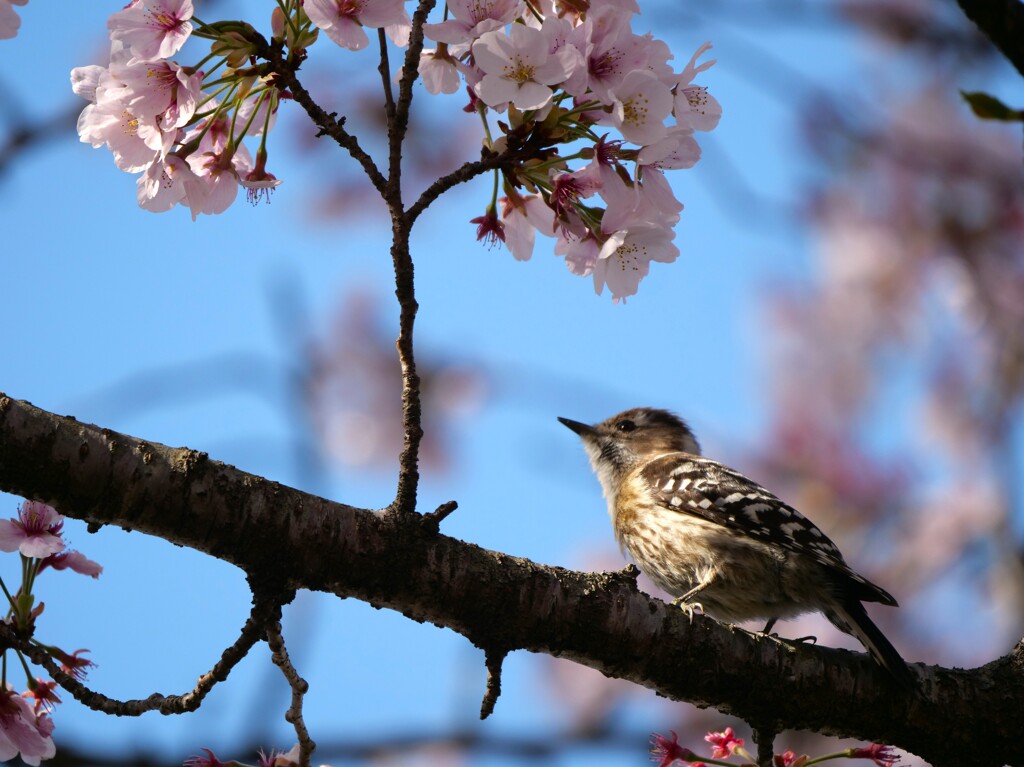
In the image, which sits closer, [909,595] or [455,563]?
[455,563]

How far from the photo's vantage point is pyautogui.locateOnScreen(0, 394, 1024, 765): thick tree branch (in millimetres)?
2377

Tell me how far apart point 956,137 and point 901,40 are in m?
1.21

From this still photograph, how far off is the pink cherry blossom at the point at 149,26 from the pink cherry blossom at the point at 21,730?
145 centimetres

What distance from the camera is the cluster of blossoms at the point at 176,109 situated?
7.72 feet

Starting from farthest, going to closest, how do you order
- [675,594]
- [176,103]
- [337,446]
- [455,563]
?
1. [337,446]
2. [675,594]
3. [455,563]
4. [176,103]

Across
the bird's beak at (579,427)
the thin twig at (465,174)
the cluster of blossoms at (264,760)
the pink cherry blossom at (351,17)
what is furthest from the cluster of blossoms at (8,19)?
the bird's beak at (579,427)

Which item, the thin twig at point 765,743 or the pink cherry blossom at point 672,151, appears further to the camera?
the thin twig at point 765,743

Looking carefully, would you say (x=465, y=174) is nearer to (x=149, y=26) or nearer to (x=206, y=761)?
(x=149, y=26)

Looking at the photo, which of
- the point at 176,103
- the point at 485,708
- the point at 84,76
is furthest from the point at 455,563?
the point at 84,76

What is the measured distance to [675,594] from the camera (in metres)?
4.66

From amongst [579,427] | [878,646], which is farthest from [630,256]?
[579,427]

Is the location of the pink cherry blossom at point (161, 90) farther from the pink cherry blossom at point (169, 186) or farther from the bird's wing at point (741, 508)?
the bird's wing at point (741, 508)

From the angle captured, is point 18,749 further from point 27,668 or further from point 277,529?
point 277,529

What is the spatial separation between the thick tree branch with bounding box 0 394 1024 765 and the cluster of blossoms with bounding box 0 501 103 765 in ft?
0.37
